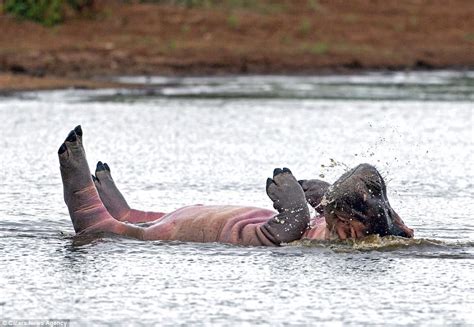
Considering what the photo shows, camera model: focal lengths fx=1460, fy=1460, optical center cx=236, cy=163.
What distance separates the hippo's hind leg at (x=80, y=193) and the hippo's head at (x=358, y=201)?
132 cm

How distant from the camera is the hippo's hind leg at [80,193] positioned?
8156mm

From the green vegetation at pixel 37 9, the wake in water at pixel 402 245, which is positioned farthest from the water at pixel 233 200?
the green vegetation at pixel 37 9

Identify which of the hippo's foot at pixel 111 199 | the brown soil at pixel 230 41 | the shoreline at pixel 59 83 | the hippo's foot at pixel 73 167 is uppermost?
the brown soil at pixel 230 41

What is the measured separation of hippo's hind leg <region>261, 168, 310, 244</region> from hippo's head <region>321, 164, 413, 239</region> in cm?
13

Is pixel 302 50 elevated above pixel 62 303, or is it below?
above

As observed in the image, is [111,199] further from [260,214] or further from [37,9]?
[37,9]

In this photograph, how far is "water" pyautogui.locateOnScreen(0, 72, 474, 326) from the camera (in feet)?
22.0

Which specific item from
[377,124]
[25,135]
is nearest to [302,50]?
[377,124]

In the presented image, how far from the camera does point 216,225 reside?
26.5ft

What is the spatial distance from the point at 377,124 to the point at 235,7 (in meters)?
12.8

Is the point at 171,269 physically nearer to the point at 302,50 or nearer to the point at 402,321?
the point at 402,321

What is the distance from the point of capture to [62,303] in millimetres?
6672

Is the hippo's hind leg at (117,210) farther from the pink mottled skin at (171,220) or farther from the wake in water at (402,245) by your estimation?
the wake in water at (402,245)

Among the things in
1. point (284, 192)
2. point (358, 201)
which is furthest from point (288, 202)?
point (358, 201)
